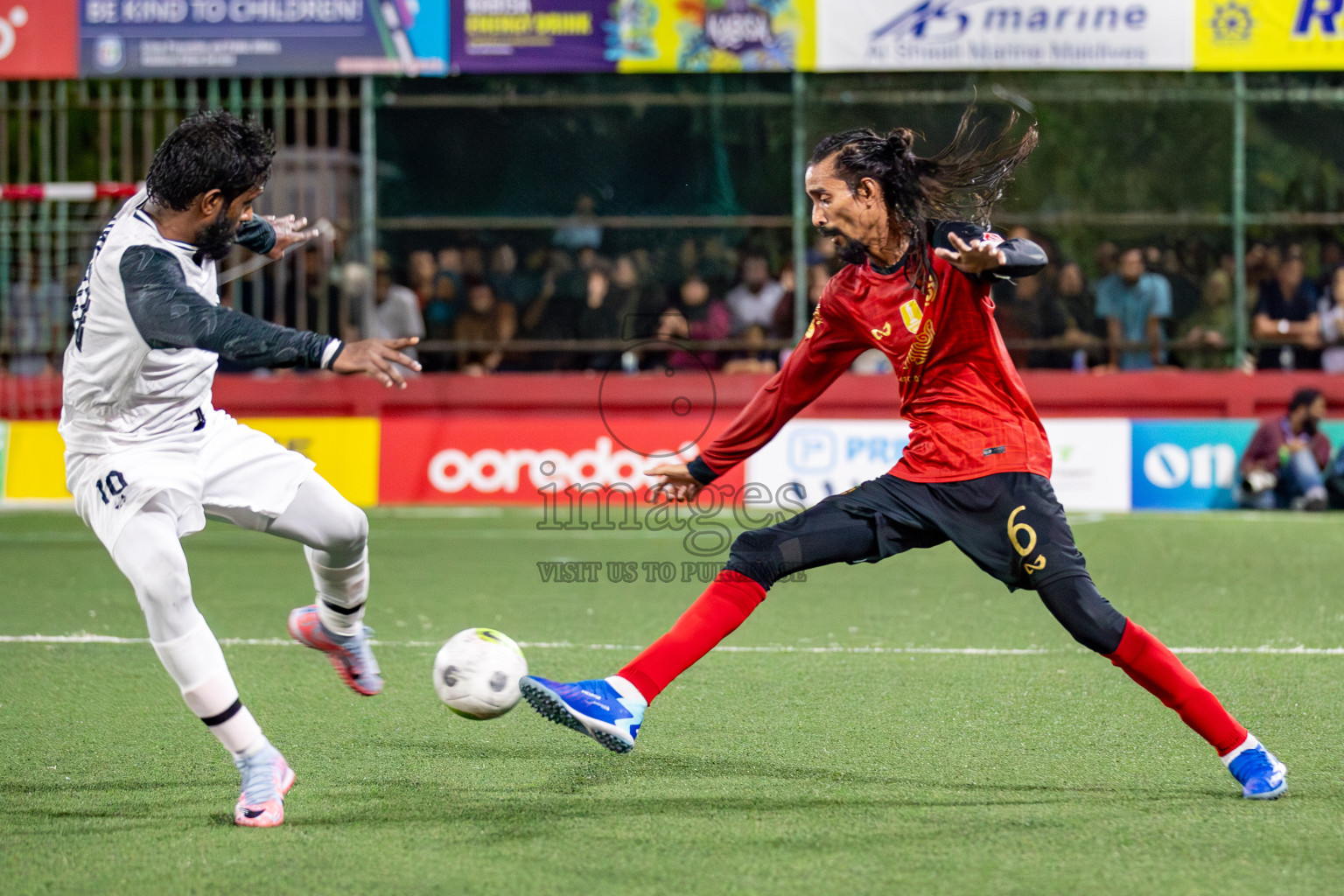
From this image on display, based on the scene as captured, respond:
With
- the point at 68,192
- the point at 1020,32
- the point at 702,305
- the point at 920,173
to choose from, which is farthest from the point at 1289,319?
the point at 920,173

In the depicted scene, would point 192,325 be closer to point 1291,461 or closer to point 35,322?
point 1291,461

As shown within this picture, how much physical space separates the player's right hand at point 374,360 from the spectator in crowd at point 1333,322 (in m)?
12.9

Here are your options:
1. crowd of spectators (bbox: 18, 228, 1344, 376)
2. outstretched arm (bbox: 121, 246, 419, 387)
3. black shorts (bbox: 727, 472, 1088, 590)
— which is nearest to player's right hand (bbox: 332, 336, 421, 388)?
outstretched arm (bbox: 121, 246, 419, 387)

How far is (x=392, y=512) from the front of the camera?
13922 mm

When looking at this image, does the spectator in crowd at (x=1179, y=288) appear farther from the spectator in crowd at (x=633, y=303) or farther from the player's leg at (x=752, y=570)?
the player's leg at (x=752, y=570)

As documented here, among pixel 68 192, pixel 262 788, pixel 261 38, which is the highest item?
pixel 261 38

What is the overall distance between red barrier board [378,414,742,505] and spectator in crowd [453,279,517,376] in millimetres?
972

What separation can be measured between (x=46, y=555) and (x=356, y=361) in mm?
7672

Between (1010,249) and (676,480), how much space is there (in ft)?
4.69

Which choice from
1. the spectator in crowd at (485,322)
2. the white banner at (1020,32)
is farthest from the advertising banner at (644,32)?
the spectator in crowd at (485,322)

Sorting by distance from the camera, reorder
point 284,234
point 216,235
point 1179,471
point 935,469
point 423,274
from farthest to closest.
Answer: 1. point 423,274
2. point 1179,471
3. point 284,234
4. point 935,469
5. point 216,235

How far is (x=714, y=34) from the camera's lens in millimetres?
15125

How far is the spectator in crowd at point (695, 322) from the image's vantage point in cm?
1524

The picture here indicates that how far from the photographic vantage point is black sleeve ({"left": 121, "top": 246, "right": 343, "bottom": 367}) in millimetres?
4168
